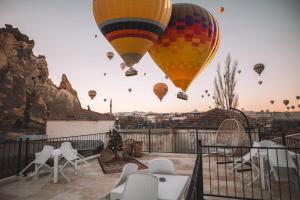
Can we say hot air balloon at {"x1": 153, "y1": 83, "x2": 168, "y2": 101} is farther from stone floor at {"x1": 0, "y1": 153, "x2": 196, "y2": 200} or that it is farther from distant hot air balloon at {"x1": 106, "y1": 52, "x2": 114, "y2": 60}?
stone floor at {"x1": 0, "y1": 153, "x2": 196, "y2": 200}

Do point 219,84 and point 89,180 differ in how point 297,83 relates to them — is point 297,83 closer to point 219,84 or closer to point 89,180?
point 219,84

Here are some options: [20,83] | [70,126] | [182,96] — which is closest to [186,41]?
[182,96]

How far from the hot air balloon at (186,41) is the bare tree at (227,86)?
20.6 m

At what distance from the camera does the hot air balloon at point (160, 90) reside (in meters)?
15.6

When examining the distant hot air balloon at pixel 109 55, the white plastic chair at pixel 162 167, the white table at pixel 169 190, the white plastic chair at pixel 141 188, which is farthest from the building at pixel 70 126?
the white plastic chair at pixel 141 188

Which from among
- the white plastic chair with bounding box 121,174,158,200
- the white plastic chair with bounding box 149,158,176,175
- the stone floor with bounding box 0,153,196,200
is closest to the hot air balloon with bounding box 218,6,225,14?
the stone floor with bounding box 0,153,196,200

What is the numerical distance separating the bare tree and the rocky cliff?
92.0 feet

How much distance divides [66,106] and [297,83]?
45.2 metres

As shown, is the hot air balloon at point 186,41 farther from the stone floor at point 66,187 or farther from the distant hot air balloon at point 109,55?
the distant hot air balloon at point 109,55

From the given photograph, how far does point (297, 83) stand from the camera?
28.5 m

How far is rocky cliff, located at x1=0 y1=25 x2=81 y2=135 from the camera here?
32.4 metres

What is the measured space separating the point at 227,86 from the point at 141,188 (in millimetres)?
25565

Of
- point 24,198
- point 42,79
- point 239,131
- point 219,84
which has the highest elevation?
point 42,79

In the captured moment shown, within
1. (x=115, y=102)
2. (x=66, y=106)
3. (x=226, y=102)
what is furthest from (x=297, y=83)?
(x=66, y=106)
